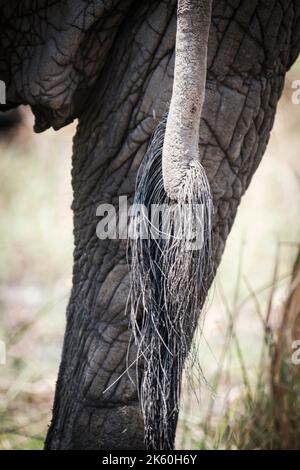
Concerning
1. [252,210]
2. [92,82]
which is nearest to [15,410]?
[92,82]

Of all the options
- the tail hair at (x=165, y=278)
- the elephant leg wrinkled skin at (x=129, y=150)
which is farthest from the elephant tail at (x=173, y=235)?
the elephant leg wrinkled skin at (x=129, y=150)

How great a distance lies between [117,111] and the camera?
63.0 inches

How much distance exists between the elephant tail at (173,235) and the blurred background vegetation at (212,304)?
0.05 meters

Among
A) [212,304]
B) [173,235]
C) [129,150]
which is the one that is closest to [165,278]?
[173,235]

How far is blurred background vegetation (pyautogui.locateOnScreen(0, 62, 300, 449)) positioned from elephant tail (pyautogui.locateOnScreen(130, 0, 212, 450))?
0.05 meters

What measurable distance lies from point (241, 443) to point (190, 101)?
0.85 meters

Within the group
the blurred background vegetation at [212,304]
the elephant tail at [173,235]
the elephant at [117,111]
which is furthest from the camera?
the blurred background vegetation at [212,304]

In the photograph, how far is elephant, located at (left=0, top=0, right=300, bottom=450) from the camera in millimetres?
1526

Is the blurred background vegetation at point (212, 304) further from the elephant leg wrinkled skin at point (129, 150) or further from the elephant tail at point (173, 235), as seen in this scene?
the elephant leg wrinkled skin at point (129, 150)

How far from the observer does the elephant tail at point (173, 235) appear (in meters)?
1.30

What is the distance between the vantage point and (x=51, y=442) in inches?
69.6

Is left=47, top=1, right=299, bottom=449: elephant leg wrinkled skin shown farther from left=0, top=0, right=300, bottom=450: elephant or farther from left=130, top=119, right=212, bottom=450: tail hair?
left=130, top=119, right=212, bottom=450: tail hair

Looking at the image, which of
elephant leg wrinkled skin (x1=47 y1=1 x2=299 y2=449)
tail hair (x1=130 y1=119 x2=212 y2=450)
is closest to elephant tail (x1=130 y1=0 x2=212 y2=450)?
tail hair (x1=130 y1=119 x2=212 y2=450)

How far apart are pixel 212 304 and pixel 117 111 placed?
4.50ft
